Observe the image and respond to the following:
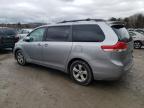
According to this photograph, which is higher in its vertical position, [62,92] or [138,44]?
[138,44]

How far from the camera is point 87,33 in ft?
15.9

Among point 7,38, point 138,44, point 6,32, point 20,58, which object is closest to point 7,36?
point 7,38

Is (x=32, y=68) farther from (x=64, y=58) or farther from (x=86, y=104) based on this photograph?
(x=86, y=104)

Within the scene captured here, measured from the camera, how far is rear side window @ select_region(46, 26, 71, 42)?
5.32 meters

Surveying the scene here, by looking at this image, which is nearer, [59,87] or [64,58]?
[59,87]

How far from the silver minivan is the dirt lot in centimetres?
38

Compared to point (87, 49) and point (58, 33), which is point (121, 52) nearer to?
point (87, 49)

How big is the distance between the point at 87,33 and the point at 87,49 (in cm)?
46

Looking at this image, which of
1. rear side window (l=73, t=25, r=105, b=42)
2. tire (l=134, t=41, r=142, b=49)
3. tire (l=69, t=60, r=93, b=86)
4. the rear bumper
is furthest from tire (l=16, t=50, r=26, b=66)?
tire (l=134, t=41, r=142, b=49)

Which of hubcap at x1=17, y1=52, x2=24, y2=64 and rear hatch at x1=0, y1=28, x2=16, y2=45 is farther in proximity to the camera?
rear hatch at x1=0, y1=28, x2=16, y2=45

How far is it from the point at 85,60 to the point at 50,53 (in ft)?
4.56

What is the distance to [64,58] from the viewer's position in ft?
17.3

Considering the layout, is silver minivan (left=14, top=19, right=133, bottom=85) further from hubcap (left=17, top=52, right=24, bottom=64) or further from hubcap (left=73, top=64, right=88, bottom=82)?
hubcap (left=17, top=52, right=24, bottom=64)

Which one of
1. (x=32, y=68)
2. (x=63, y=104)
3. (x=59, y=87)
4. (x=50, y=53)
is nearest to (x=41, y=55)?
(x=50, y=53)
